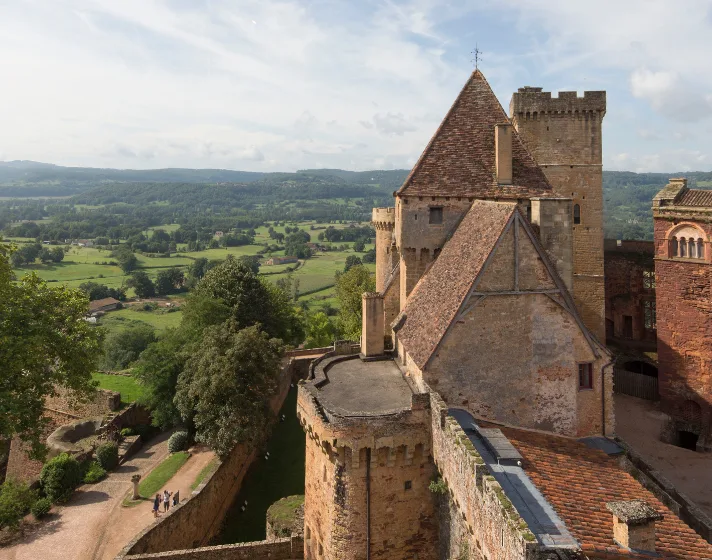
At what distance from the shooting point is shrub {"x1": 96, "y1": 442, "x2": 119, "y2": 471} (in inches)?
1379

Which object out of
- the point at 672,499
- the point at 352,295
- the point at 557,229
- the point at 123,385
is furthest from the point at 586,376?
the point at 352,295

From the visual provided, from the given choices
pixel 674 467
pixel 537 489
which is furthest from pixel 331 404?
pixel 674 467

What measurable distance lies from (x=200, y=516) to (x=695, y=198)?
105 feet

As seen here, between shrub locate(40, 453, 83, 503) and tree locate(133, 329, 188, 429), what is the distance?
6667mm

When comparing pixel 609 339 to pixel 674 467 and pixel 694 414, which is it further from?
pixel 674 467

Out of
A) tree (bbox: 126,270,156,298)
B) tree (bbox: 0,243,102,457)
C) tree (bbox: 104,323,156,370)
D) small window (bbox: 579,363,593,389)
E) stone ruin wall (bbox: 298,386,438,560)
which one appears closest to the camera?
stone ruin wall (bbox: 298,386,438,560)

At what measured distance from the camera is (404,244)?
25625mm

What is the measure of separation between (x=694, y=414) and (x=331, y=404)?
80.5 ft

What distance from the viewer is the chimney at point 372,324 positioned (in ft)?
84.6

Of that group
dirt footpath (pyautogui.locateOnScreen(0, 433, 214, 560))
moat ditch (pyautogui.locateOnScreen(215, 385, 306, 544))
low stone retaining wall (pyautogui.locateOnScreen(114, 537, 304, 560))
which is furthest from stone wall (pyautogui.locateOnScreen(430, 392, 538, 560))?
dirt footpath (pyautogui.locateOnScreen(0, 433, 214, 560))

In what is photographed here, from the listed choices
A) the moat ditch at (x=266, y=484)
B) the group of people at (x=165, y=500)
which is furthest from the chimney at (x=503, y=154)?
the group of people at (x=165, y=500)

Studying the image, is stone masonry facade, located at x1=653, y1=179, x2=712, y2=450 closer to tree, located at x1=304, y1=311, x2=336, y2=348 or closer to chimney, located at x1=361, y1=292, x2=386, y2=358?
chimney, located at x1=361, y1=292, x2=386, y2=358

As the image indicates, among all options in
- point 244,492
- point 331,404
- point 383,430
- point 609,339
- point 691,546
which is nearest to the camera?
point 691,546

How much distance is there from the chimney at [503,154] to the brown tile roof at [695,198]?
49.7 ft
